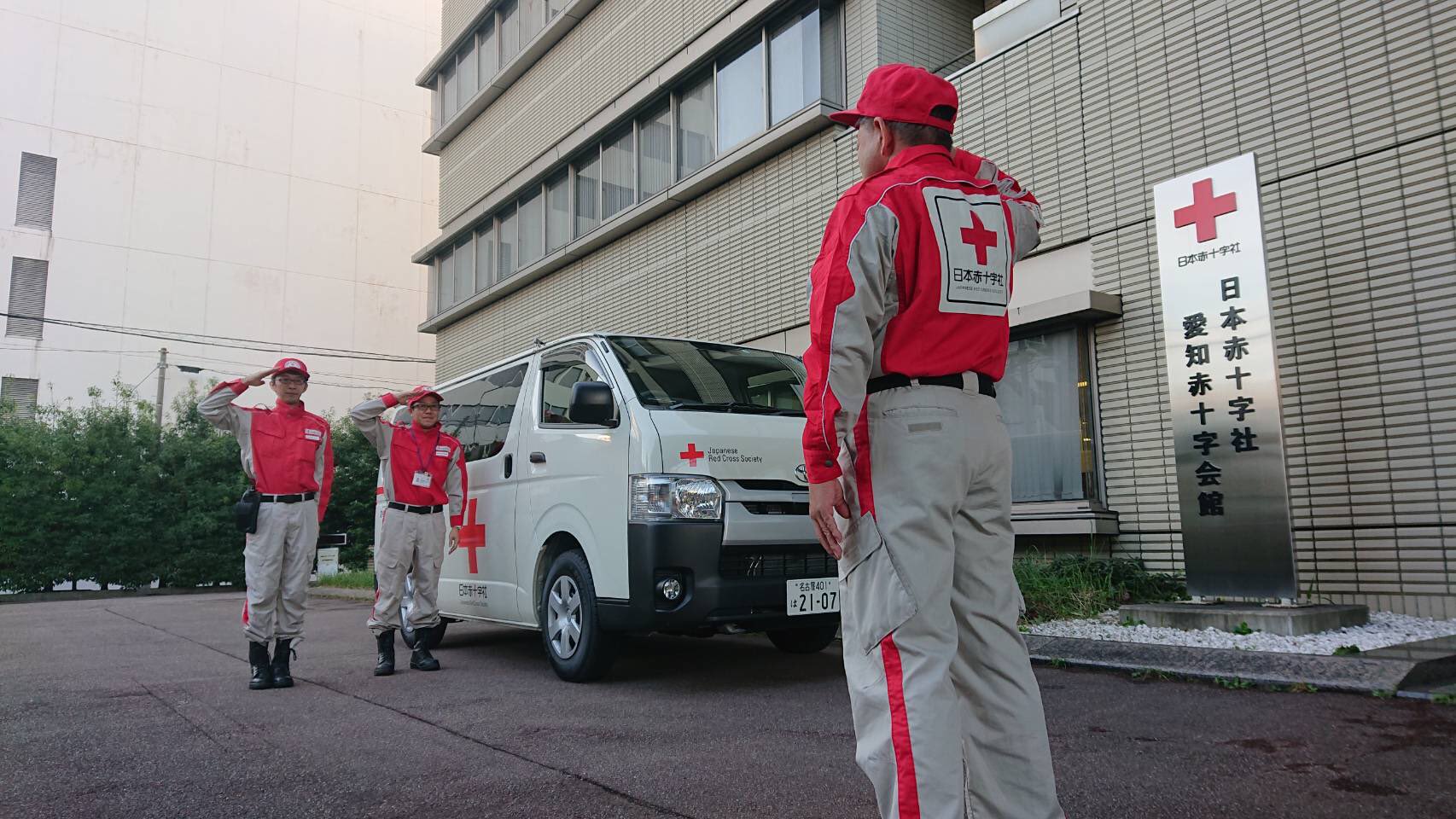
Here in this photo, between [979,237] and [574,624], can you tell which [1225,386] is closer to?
[574,624]

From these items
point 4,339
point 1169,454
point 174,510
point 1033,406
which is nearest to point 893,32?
point 1033,406

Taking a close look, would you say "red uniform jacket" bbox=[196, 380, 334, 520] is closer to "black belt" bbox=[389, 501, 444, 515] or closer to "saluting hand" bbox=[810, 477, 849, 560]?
"black belt" bbox=[389, 501, 444, 515]

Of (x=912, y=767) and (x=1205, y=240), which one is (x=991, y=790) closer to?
(x=912, y=767)


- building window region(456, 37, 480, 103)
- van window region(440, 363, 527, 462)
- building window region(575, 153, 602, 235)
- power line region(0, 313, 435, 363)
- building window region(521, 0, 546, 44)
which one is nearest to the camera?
van window region(440, 363, 527, 462)

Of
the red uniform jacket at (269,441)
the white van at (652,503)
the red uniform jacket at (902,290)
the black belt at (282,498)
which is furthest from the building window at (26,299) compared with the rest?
the red uniform jacket at (902,290)

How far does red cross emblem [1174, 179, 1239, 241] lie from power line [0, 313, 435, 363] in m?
32.6

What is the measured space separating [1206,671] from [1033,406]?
13.9ft

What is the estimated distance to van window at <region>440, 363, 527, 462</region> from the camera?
7.03 metres

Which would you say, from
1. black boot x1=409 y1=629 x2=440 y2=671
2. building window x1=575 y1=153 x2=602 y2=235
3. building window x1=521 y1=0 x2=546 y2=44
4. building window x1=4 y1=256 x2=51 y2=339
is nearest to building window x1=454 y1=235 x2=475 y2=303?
building window x1=521 y1=0 x2=546 y2=44

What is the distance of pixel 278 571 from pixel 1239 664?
5.58 m

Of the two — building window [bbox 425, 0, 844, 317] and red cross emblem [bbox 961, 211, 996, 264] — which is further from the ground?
building window [bbox 425, 0, 844, 317]

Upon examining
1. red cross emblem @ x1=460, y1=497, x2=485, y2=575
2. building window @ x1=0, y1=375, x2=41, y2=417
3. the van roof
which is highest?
building window @ x1=0, y1=375, x2=41, y2=417

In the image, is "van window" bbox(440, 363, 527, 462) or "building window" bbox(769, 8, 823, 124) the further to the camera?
"building window" bbox(769, 8, 823, 124)

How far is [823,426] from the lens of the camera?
2285mm
